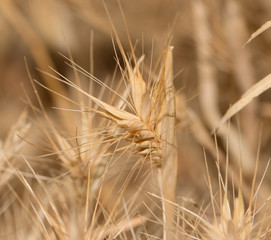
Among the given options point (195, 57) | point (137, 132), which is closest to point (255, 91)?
point (137, 132)

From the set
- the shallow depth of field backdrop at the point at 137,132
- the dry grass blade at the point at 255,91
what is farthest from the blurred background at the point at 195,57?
the dry grass blade at the point at 255,91

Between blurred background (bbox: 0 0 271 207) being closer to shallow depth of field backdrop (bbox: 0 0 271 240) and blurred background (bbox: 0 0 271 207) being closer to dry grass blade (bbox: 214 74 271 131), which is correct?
shallow depth of field backdrop (bbox: 0 0 271 240)

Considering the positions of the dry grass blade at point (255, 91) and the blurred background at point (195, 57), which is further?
the blurred background at point (195, 57)

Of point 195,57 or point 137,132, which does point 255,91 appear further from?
point 195,57

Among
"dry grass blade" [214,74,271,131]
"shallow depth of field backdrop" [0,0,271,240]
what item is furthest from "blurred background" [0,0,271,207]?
"dry grass blade" [214,74,271,131]

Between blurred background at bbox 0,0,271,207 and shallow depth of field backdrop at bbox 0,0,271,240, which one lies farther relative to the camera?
blurred background at bbox 0,0,271,207

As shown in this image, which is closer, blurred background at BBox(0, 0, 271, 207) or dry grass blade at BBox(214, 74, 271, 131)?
dry grass blade at BBox(214, 74, 271, 131)

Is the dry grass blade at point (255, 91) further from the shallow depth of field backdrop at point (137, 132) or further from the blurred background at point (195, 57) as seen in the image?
the blurred background at point (195, 57)

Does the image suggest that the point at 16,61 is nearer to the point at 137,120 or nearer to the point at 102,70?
the point at 102,70
